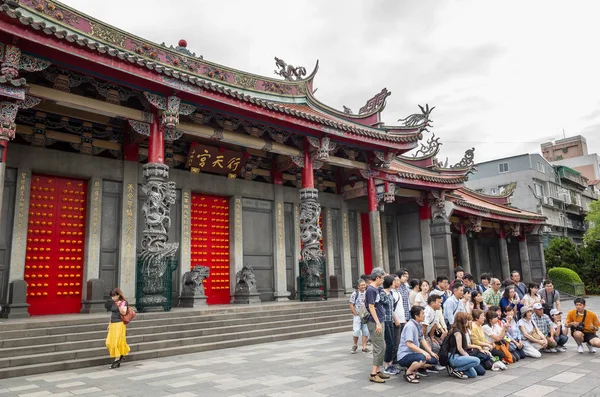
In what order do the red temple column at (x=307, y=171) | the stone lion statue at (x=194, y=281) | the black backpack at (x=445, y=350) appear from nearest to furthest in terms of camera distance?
1. the black backpack at (x=445, y=350)
2. the stone lion statue at (x=194, y=281)
3. the red temple column at (x=307, y=171)

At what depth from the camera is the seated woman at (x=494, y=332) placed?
6.59 m

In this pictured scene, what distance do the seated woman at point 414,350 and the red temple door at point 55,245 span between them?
836 cm

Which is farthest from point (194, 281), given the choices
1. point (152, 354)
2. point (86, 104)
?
point (86, 104)

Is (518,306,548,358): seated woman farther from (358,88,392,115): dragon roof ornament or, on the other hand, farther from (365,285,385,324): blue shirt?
(358,88,392,115): dragon roof ornament

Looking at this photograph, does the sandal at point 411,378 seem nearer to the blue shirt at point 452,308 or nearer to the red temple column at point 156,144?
the blue shirt at point 452,308

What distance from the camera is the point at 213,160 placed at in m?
13.2

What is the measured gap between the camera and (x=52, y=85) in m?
9.32

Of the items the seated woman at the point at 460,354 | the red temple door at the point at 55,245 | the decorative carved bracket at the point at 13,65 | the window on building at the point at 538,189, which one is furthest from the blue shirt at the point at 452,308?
the window on building at the point at 538,189

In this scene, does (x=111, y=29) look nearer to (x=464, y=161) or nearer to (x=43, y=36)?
(x=43, y=36)

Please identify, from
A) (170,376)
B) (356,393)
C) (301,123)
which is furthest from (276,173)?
(356,393)

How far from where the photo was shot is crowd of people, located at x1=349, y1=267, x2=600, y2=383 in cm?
580

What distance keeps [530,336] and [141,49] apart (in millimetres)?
11020

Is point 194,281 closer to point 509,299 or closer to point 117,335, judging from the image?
point 117,335

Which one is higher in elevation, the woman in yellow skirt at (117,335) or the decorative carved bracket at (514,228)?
the decorative carved bracket at (514,228)
